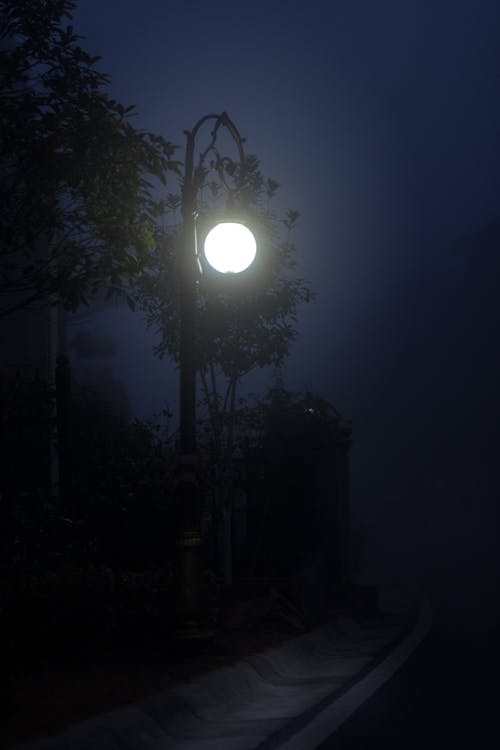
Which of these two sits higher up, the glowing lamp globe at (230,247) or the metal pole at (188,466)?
the glowing lamp globe at (230,247)

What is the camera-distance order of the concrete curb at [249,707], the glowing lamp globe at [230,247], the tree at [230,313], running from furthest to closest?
the tree at [230,313] → the glowing lamp globe at [230,247] → the concrete curb at [249,707]

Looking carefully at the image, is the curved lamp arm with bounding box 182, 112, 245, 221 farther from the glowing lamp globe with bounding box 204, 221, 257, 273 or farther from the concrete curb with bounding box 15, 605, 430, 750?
the concrete curb with bounding box 15, 605, 430, 750

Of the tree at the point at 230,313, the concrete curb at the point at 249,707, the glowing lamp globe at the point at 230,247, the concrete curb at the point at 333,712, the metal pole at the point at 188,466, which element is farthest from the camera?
the tree at the point at 230,313

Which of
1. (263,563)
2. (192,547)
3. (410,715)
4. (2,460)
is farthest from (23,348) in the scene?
(410,715)

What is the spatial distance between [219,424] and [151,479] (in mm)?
8090

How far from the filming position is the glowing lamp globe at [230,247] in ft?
39.3

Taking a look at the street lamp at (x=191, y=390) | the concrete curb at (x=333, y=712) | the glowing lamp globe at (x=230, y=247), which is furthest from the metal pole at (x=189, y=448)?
the concrete curb at (x=333, y=712)

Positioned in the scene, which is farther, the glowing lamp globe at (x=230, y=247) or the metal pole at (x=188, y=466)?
the glowing lamp globe at (x=230, y=247)

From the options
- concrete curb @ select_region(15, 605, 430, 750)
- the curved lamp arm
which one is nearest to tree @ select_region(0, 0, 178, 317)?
the curved lamp arm

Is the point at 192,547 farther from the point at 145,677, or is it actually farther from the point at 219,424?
the point at 219,424

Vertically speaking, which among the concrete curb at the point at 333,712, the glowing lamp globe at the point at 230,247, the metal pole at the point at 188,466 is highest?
the glowing lamp globe at the point at 230,247

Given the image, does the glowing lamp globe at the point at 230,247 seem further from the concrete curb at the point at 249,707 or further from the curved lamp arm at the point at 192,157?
the concrete curb at the point at 249,707

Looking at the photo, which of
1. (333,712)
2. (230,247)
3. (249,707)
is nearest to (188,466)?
(230,247)

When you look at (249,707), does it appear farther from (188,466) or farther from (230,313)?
(230,313)
